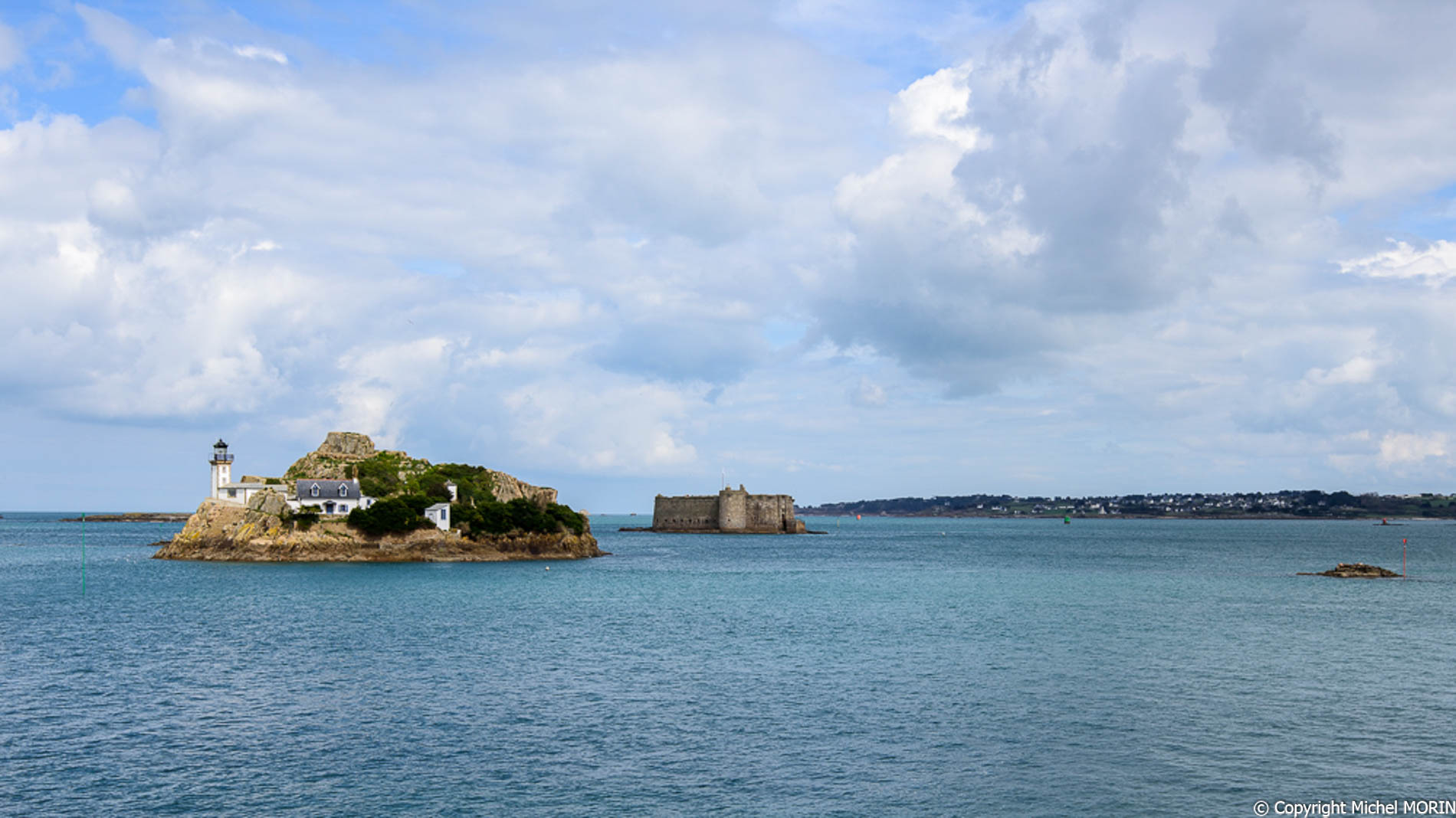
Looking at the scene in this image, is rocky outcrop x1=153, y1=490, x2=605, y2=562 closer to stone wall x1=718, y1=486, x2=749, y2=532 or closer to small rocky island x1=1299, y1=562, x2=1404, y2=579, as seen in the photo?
small rocky island x1=1299, y1=562, x2=1404, y2=579

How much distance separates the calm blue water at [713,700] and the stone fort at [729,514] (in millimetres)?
105076

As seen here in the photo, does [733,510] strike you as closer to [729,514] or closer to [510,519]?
[729,514]

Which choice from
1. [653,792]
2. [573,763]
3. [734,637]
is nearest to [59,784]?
[573,763]

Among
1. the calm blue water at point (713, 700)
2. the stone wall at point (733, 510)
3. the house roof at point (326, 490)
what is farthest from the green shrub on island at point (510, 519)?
the stone wall at point (733, 510)

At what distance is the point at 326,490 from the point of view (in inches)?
3484

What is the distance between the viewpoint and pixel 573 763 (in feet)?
79.1

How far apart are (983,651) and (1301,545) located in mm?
124658

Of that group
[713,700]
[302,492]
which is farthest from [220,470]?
[713,700]

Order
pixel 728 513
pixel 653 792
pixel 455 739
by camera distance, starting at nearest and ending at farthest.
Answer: pixel 653 792 < pixel 455 739 < pixel 728 513

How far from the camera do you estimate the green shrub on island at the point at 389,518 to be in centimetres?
8625

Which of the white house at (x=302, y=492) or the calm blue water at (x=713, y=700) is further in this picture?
the white house at (x=302, y=492)

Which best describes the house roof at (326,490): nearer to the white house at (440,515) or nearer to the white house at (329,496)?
the white house at (329,496)

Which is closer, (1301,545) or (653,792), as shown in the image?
(653,792)

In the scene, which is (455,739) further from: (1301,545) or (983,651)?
(1301,545)
